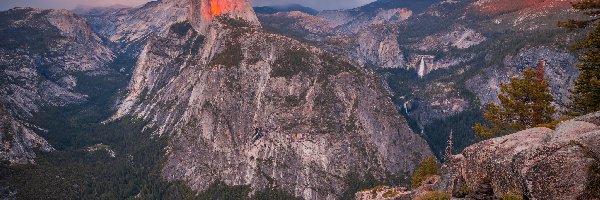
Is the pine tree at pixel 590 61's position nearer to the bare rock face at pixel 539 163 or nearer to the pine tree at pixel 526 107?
the pine tree at pixel 526 107

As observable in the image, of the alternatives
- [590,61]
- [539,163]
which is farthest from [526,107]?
[539,163]

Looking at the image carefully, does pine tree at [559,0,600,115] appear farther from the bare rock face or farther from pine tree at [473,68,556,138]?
the bare rock face

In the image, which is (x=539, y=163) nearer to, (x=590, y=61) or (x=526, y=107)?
(x=590, y=61)

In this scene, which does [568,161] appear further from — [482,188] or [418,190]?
[418,190]

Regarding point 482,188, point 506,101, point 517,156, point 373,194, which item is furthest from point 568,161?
point 373,194

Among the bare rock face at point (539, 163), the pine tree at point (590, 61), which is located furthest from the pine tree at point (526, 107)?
the bare rock face at point (539, 163)

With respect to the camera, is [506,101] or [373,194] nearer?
[506,101]

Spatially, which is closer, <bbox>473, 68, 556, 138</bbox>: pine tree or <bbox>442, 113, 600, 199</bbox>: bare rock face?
<bbox>442, 113, 600, 199</bbox>: bare rock face

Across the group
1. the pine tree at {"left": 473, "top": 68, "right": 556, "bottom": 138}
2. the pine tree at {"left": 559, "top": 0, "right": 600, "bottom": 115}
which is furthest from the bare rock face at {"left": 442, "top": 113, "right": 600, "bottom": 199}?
the pine tree at {"left": 473, "top": 68, "right": 556, "bottom": 138}
